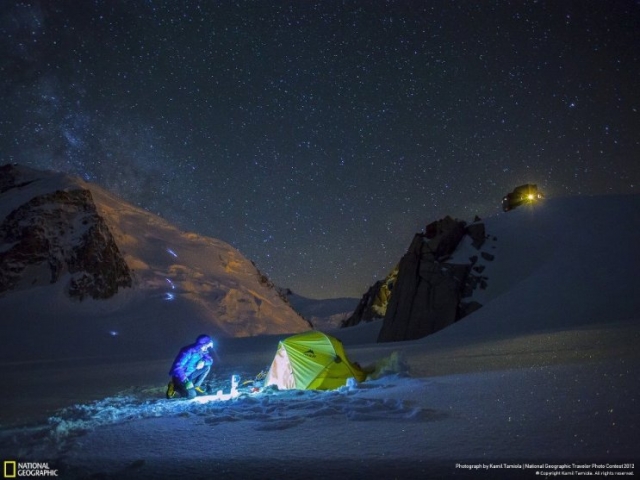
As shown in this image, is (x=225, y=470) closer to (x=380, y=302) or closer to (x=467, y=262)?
(x=467, y=262)

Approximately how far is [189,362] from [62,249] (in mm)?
53793

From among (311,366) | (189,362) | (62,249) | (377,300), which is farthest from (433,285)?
(62,249)

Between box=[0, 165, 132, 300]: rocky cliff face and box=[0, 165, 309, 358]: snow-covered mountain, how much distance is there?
0.41ft

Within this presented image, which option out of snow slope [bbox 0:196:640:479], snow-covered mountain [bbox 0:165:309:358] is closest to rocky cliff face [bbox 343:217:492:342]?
snow slope [bbox 0:196:640:479]

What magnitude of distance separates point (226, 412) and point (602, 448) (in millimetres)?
5039

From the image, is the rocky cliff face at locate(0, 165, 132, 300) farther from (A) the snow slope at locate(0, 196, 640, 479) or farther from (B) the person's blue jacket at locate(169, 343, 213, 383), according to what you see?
(B) the person's blue jacket at locate(169, 343, 213, 383)

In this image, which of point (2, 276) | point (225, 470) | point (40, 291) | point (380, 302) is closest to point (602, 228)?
point (380, 302)

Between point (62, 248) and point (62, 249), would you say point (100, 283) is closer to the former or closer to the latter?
point (62, 249)

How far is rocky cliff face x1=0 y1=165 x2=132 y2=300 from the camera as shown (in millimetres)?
48781

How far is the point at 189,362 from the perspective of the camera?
9.02 m

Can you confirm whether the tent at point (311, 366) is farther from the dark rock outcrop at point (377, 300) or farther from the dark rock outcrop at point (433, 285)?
the dark rock outcrop at point (377, 300)

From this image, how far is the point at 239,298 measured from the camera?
5703cm

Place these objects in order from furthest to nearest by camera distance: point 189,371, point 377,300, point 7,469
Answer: point 377,300
point 189,371
point 7,469

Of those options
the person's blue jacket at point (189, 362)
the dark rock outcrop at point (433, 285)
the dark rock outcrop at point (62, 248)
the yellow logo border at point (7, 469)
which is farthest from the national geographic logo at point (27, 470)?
the dark rock outcrop at point (62, 248)
